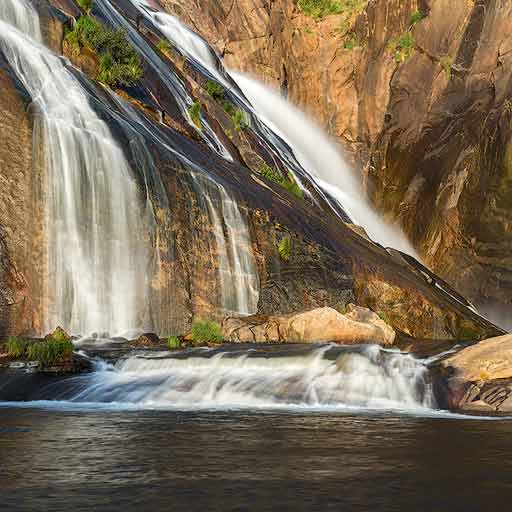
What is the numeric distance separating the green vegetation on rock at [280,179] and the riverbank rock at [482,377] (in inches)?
706

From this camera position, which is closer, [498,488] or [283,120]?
[498,488]

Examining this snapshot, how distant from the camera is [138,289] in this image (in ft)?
73.2

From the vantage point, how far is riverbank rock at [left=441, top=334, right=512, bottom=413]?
42.1 ft

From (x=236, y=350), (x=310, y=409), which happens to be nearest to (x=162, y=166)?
(x=236, y=350)

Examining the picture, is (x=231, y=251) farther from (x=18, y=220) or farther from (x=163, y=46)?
(x=163, y=46)

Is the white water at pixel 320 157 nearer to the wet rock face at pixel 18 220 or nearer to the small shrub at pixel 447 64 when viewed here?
the small shrub at pixel 447 64

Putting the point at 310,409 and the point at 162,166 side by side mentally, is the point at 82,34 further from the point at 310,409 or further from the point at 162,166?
the point at 310,409

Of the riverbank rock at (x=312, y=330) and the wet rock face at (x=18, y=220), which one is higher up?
the wet rock face at (x=18, y=220)

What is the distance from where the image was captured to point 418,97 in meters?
49.0

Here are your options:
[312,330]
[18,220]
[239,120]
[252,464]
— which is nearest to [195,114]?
[239,120]

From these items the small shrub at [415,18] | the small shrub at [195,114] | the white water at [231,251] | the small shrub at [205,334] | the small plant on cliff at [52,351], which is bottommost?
the small plant on cliff at [52,351]

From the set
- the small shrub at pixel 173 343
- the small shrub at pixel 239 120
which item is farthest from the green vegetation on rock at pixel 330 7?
the small shrub at pixel 173 343

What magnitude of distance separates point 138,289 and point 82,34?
13.2 meters

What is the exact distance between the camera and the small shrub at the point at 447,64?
47344 mm
